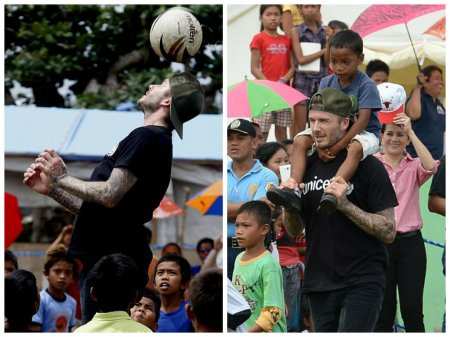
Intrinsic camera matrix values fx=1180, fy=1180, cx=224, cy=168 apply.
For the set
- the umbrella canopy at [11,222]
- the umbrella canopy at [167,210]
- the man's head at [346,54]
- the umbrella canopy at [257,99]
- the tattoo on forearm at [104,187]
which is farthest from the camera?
the umbrella canopy at [167,210]

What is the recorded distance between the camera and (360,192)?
8.33 metres

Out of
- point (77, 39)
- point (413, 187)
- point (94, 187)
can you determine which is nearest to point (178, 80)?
point (94, 187)

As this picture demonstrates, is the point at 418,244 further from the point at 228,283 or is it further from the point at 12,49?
the point at 12,49

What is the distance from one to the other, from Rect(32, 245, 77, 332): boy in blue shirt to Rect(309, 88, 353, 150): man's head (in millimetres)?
1982

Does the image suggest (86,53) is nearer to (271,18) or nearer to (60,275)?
(271,18)

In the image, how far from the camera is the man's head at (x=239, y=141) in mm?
8680

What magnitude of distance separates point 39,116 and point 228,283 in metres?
9.27

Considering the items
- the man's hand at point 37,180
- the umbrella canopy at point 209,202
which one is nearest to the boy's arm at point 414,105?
the man's hand at point 37,180

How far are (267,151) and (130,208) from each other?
8.46 feet

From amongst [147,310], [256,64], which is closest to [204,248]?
[256,64]

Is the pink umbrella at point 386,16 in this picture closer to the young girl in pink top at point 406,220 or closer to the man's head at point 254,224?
the young girl in pink top at point 406,220

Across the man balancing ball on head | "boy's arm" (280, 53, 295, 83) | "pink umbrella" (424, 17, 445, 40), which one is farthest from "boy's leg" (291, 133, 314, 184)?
the man balancing ball on head

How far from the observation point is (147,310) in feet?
24.2

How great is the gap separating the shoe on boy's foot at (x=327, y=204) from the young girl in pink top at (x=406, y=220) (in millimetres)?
586
